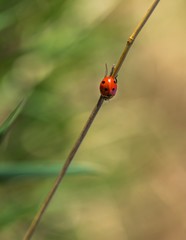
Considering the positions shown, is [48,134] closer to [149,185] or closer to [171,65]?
[149,185]

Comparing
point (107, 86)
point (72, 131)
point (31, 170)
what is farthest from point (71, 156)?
point (72, 131)

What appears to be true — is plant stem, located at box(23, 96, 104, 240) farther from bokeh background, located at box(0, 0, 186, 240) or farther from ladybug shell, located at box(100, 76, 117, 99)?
bokeh background, located at box(0, 0, 186, 240)

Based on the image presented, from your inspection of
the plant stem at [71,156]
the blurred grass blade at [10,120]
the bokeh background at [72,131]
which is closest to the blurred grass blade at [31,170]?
the bokeh background at [72,131]

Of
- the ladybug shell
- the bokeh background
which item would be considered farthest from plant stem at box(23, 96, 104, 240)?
the bokeh background

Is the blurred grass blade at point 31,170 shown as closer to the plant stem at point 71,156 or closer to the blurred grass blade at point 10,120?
the blurred grass blade at point 10,120

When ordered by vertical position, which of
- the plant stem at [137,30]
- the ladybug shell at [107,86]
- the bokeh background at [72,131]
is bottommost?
the bokeh background at [72,131]

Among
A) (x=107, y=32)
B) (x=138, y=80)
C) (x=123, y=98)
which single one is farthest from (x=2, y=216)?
(x=138, y=80)

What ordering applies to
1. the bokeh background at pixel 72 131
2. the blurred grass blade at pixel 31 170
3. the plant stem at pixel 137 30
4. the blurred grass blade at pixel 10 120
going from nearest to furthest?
the plant stem at pixel 137 30
the blurred grass blade at pixel 10 120
the blurred grass blade at pixel 31 170
the bokeh background at pixel 72 131

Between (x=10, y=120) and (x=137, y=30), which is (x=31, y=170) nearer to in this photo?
(x=10, y=120)
